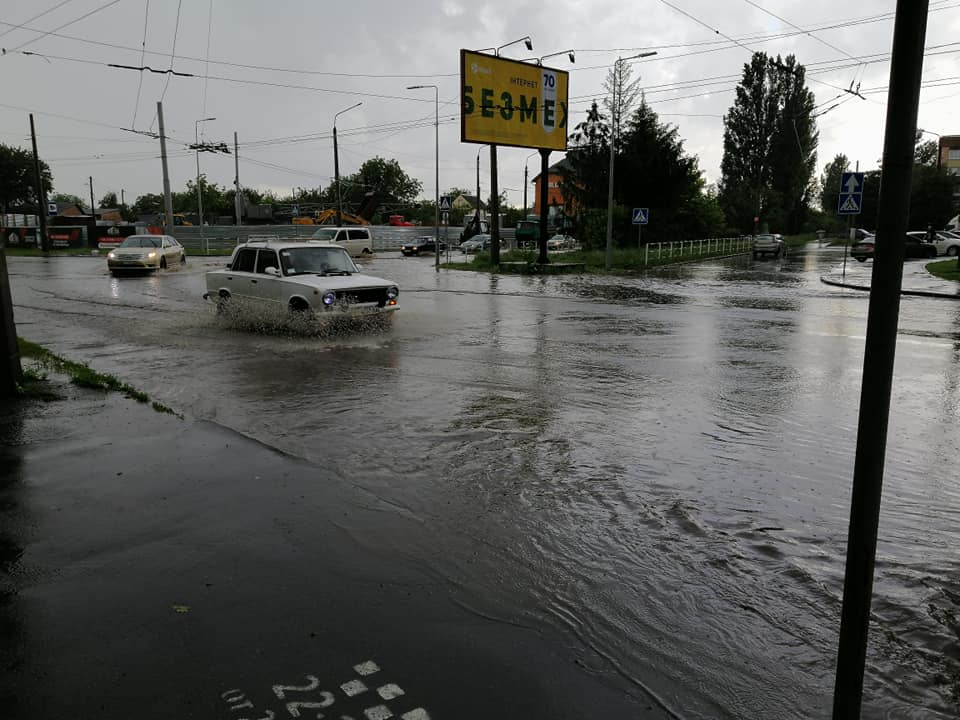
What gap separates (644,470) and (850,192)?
879 inches

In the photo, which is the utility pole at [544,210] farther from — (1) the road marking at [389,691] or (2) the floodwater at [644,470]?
(1) the road marking at [389,691]

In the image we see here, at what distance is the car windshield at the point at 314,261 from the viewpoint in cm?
1355

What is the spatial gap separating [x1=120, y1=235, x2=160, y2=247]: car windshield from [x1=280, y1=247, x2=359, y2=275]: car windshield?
19.7 meters

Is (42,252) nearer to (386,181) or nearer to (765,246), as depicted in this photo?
(765,246)

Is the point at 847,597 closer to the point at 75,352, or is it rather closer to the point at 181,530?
the point at 181,530

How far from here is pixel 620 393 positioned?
8617mm

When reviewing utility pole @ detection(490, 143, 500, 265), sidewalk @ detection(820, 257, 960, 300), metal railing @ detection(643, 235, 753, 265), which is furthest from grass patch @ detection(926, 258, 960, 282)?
utility pole @ detection(490, 143, 500, 265)

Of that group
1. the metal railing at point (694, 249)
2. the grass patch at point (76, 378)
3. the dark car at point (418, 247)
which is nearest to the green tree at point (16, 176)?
the dark car at point (418, 247)

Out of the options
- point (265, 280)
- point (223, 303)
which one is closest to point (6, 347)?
point (265, 280)

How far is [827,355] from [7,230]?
67594 millimetres

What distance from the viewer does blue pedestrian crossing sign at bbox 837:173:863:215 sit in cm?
2427

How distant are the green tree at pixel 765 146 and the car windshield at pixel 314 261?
7073cm

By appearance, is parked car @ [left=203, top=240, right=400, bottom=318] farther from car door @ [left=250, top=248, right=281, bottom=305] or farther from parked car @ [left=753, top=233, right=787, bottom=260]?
parked car @ [left=753, top=233, right=787, bottom=260]

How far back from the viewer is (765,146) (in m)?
79.4
